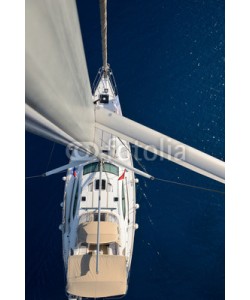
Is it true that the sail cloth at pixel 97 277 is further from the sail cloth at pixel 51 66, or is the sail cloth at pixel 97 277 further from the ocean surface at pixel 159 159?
the sail cloth at pixel 51 66

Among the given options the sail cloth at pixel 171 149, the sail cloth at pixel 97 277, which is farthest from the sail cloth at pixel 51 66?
the sail cloth at pixel 97 277

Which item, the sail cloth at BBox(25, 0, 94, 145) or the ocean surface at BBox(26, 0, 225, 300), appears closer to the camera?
the sail cloth at BBox(25, 0, 94, 145)

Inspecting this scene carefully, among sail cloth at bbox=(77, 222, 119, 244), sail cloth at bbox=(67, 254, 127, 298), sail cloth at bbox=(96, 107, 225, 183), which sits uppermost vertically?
sail cloth at bbox=(96, 107, 225, 183)

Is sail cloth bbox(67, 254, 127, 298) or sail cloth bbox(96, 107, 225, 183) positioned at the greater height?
sail cloth bbox(96, 107, 225, 183)

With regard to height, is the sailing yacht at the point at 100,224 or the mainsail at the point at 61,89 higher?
the mainsail at the point at 61,89

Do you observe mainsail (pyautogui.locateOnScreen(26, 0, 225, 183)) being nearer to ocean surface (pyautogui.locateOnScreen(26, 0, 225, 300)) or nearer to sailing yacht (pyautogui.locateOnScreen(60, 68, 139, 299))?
sailing yacht (pyautogui.locateOnScreen(60, 68, 139, 299))

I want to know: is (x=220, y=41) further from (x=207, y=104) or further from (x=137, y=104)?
(x=137, y=104)

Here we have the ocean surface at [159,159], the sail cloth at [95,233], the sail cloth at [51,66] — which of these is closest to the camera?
the sail cloth at [51,66]

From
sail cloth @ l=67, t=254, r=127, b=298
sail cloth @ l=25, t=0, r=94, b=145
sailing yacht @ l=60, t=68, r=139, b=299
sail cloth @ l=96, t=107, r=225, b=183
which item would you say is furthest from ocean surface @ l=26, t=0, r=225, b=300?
sail cloth @ l=25, t=0, r=94, b=145
